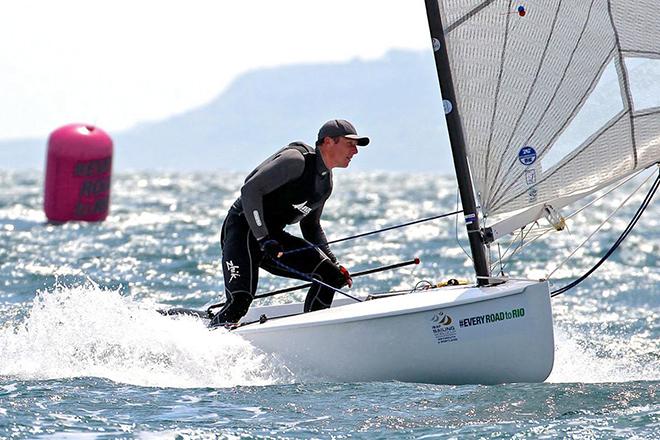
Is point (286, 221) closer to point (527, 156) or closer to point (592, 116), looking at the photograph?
point (527, 156)

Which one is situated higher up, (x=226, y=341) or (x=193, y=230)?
(x=193, y=230)

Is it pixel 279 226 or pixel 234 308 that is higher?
pixel 279 226

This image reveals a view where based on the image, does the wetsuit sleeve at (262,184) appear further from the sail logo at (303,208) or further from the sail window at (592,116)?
the sail window at (592,116)

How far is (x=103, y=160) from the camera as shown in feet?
52.4

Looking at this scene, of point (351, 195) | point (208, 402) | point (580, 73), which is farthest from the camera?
point (351, 195)

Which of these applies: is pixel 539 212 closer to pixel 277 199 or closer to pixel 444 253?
pixel 277 199

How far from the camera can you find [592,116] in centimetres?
568

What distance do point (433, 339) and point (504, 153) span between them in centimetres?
100

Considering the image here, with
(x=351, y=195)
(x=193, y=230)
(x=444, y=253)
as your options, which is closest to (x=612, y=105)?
(x=444, y=253)

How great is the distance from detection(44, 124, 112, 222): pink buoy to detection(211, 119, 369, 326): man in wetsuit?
32.7 ft

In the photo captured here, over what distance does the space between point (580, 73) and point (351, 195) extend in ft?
76.4

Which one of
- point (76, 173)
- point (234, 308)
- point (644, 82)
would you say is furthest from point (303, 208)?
point (76, 173)

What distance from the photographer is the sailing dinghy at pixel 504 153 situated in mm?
5465

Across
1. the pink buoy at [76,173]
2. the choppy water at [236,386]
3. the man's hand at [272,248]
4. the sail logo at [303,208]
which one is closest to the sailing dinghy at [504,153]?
the choppy water at [236,386]
